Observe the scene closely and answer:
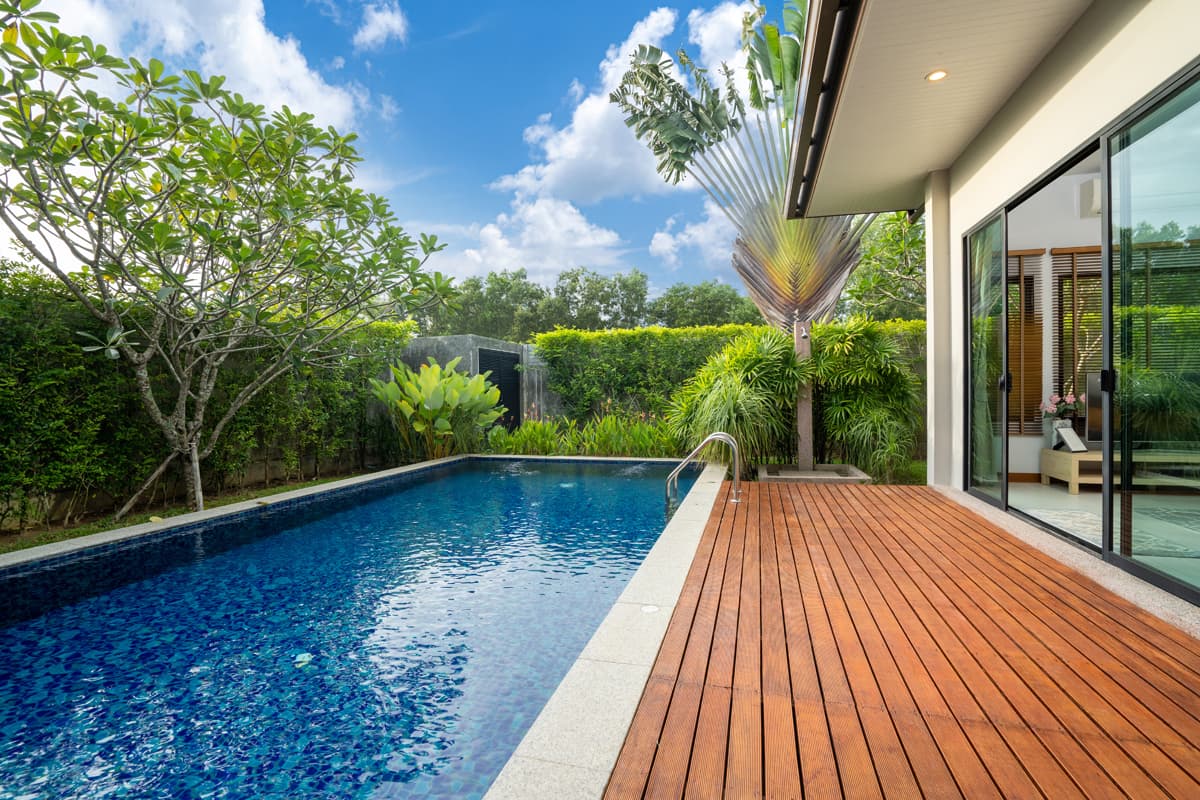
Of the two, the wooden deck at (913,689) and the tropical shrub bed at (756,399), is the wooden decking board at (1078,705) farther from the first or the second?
the tropical shrub bed at (756,399)

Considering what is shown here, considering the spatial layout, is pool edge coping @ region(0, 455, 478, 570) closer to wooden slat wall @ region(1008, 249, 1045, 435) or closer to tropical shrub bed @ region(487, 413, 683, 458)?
tropical shrub bed @ region(487, 413, 683, 458)

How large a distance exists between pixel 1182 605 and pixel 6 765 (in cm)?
442

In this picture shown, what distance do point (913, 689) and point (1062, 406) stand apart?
5.58m

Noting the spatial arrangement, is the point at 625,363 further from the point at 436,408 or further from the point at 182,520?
the point at 182,520

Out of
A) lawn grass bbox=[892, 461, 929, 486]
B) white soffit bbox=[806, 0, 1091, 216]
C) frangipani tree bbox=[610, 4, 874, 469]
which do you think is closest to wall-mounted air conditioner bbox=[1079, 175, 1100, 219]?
white soffit bbox=[806, 0, 1091, 216]

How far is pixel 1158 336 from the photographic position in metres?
2.68

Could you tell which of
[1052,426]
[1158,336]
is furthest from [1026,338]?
[1158,336]

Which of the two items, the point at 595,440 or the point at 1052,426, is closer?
the point at 1052,426

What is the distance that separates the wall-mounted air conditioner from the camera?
5.75m

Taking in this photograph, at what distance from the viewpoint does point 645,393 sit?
10.3 metres

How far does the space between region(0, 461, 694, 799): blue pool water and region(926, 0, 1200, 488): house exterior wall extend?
3163 mm

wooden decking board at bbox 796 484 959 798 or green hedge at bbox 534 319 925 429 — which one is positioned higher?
green hedge at bbox 534 319 925 429

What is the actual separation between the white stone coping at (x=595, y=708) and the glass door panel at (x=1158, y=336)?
86.0 inches

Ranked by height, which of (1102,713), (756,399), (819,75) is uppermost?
(819,75)
